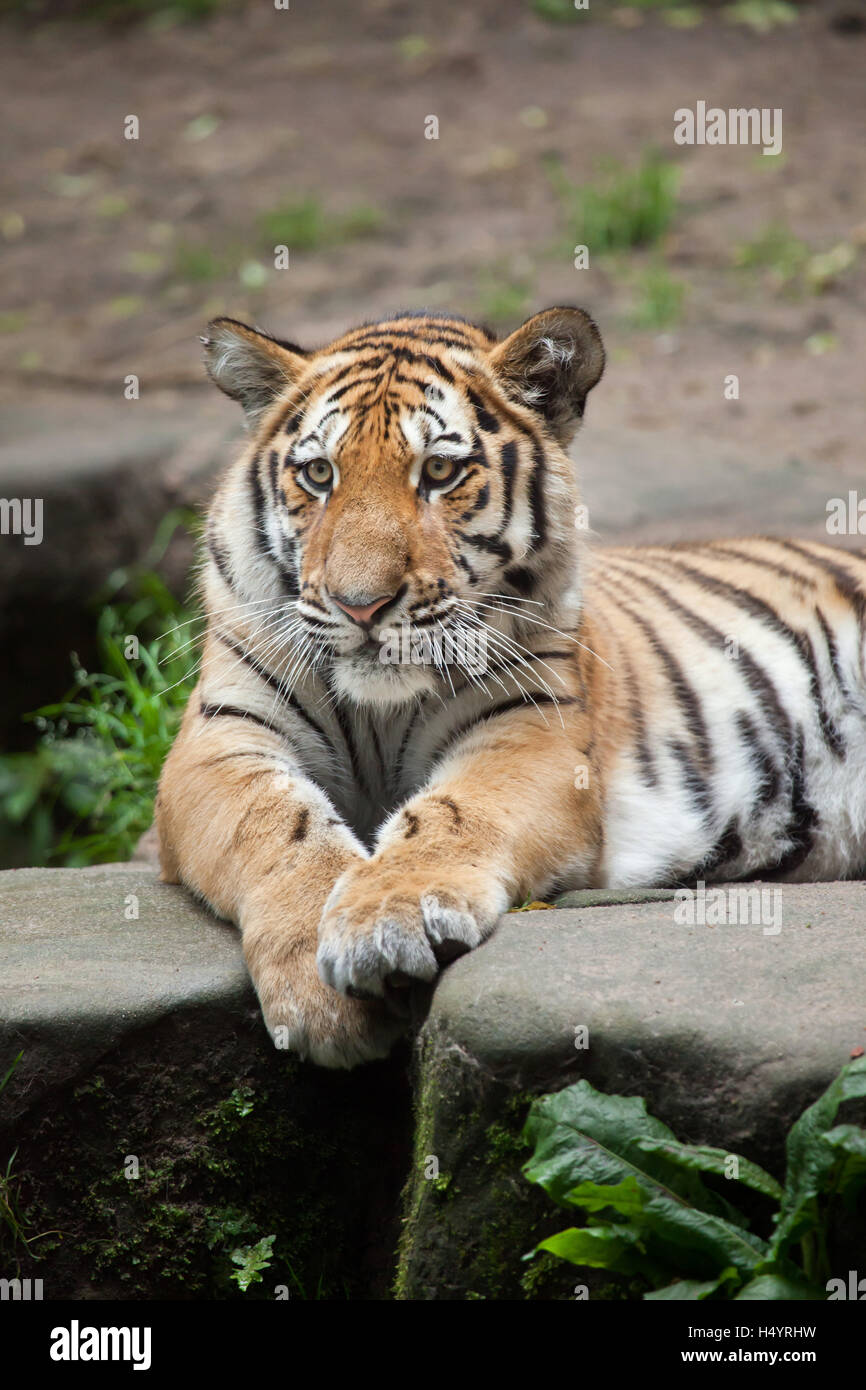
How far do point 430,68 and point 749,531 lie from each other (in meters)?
7.59

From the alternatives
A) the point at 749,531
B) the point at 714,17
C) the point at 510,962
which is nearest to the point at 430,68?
the point at 714,17

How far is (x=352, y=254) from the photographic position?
983 cm

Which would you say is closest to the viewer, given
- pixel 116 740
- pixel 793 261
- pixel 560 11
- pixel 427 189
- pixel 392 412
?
pixel 392 412

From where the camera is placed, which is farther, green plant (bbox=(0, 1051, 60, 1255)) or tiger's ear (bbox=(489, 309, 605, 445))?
tiger's ear (bbox=(489, 309, 605, 445))

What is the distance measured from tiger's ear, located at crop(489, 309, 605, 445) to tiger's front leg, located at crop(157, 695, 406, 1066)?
1.03 m

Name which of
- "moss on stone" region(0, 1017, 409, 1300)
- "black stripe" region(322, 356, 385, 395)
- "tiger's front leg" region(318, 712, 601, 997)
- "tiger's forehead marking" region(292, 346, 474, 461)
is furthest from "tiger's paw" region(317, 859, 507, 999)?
"black stripe" region(322, 356, 385, 395)

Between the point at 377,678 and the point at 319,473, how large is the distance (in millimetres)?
507

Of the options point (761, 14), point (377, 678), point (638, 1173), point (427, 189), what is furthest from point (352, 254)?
point (638, 1173)

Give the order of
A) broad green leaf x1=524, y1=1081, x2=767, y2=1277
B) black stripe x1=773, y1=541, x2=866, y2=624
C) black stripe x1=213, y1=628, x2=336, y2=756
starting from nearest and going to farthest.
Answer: broad green leaf x1=524, y1=1081, x2=767, y2=1277, black stripe x1=213, y1=628, x2=336, y2=756, black stripe x1=773, y1=541, x2=866, y2=624

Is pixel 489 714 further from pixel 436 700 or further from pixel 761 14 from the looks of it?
pixel 761 14

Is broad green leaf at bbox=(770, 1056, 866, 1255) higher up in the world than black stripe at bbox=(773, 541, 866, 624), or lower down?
lower down

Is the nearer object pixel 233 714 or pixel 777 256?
pixel 233 714

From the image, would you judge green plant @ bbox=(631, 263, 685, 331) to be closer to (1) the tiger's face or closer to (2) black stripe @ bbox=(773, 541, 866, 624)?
(2) black stripe @ bbox=(773, 541, 866, 624)

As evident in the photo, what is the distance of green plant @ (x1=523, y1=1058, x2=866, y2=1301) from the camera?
2.26m
